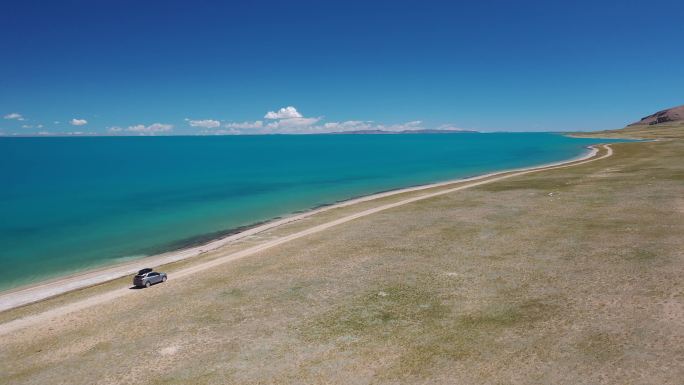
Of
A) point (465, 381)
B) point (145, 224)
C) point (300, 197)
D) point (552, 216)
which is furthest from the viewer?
point (300, 197)

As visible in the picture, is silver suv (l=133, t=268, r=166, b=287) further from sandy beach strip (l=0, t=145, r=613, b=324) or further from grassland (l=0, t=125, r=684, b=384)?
grassland (l=0, t=125, r=684, b=384)

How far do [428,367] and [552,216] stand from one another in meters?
34.2

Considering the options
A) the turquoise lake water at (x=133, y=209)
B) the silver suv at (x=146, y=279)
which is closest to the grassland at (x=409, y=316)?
the silver suv at (x=146, y=279)

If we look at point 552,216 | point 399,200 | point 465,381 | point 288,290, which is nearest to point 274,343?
point 288,290

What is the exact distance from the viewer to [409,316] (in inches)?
1008

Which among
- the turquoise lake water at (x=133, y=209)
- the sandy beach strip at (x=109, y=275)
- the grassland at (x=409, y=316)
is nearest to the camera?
the grassland at (x=409, y=316)

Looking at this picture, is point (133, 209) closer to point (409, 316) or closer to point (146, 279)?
point (146, 279)

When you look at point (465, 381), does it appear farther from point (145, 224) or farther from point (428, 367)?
point (145, 224)

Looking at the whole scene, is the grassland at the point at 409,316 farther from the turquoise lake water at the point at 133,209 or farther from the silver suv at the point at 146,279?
the turquoise lake water at the point at 133,209

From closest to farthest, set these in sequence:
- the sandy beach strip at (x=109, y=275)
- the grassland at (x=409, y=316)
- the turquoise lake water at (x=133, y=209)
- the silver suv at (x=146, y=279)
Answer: the grassland at (x=409, y=316) < the sandy beach strip at (x=109, y=275) < the silver suv at (x=146, y=279) < the turquoise lake water at (x=133, y=209)

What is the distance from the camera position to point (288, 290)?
3164 cm

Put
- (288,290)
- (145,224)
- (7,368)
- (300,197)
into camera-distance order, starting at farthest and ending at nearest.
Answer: (300,197) → (145,224) → (288,290) → (7,368)

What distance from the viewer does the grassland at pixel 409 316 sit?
2016 cm

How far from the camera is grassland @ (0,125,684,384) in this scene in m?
20.2
